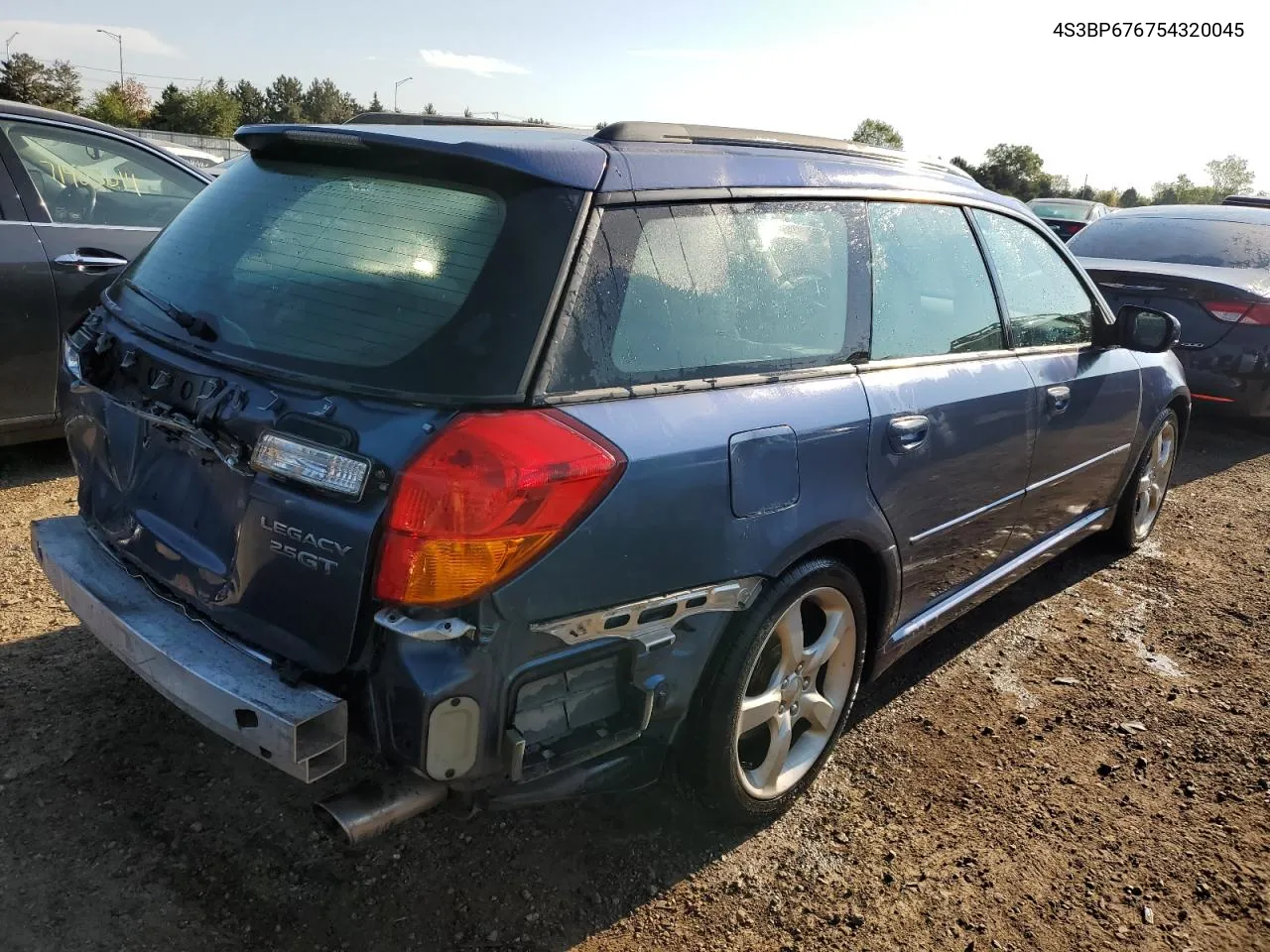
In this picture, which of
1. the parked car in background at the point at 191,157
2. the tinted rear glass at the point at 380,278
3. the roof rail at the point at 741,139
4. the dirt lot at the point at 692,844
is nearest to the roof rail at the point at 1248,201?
the dirt lot at the point at 692,844

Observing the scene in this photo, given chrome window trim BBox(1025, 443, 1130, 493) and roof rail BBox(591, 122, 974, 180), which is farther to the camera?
chrome window trim BBox(1025, 443, 1130, 493)

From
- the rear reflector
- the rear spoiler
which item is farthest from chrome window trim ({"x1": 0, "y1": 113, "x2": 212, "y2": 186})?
the rear reflector

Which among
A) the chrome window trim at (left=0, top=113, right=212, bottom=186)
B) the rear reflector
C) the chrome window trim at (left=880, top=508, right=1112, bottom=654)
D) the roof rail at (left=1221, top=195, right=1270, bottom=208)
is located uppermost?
the roof rail at (left=1221, top=195, right=1270, bottom=208)

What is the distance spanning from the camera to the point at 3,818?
2.41 m

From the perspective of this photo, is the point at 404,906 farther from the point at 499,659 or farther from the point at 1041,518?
the point at 1041,518

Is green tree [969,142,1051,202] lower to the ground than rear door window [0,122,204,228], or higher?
higher

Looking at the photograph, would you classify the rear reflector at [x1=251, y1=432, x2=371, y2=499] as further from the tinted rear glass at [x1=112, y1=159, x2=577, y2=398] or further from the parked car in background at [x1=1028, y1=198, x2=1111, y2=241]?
the parked car in background at [x1=1028, y1=198, x2=1111, y2=241]

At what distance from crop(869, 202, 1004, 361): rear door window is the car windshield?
53.8ft

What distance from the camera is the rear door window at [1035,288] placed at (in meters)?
3.40

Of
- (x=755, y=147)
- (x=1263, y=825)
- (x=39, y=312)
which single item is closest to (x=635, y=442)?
(x=755, y=147)

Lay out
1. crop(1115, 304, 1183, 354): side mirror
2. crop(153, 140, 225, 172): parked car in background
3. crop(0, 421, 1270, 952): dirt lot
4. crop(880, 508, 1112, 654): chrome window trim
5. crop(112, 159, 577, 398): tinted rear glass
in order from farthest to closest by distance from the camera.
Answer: crop(153, 140, 225, 172): parked car in background < crop(1115, 304, 1183, 354): side mirror < crop(880, 508, 1112, 654): chrome window trim < crop(0, 421, 1270, 952): dirt lot < crop(112, 159, 577, 398): tinted rear glass

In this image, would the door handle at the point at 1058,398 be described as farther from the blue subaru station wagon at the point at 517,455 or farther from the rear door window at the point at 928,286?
the blue subaru station wagon at the point at 517,455

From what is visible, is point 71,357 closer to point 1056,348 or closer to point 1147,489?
point 1056,348

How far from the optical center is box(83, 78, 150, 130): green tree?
5416 cm
